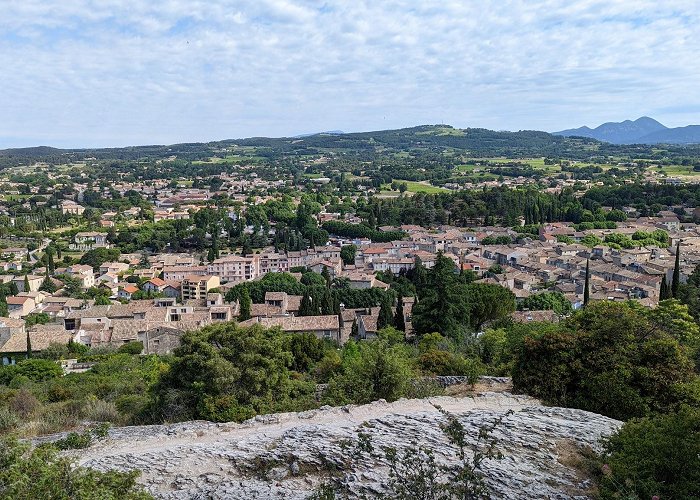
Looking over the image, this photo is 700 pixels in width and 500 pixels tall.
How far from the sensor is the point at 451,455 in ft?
28.7

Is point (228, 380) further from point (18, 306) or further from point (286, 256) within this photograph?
point (286, 256)

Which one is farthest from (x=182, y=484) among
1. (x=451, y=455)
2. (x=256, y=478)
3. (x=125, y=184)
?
(x=125, y=184)

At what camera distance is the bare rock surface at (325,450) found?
820 cm

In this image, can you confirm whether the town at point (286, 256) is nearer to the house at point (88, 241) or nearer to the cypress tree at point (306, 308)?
the house at point (88, 241)

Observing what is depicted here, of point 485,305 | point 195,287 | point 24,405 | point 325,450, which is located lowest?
point 195,287

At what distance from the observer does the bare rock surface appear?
820 centimetres

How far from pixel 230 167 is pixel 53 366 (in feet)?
451

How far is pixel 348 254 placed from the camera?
5628 centimetres

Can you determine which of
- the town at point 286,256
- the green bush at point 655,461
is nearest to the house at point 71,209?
the town at point 286,256

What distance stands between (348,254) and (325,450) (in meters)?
47.4

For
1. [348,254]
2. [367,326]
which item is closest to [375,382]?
[367,326]

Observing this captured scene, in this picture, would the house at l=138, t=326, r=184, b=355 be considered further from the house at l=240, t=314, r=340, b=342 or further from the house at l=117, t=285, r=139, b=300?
the house at l=117, t=285, r=139, b=300

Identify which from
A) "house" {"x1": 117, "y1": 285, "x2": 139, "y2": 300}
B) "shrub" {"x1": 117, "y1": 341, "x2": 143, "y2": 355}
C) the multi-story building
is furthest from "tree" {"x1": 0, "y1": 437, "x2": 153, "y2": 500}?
the multi-story building

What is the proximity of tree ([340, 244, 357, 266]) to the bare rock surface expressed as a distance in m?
44.7
